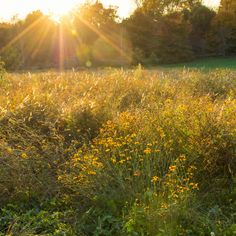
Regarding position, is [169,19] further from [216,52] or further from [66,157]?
[66,157]

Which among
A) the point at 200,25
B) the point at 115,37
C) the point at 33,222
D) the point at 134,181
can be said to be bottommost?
the point at 33,222

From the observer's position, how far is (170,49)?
4622 cm

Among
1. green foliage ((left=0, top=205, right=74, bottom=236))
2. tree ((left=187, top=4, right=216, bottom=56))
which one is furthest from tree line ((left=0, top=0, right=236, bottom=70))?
green foliage ((left=0, top=205, right=74, bottom=236))

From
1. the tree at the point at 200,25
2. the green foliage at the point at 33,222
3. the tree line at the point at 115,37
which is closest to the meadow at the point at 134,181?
the green foliage at the point at 33,222

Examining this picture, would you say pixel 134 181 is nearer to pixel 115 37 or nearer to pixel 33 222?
pixel 33 222

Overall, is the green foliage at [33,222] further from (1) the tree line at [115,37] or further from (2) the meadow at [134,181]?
(1) the tree line at [115,37]

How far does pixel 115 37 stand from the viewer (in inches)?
1890

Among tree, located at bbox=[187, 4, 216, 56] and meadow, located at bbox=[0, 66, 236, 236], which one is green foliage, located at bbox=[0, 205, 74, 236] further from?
tree, located at bbox=[187, 4, 216, 56]

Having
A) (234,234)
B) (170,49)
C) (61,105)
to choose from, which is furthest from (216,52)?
(234,234)

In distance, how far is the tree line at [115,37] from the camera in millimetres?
44219

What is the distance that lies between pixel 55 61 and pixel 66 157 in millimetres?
38816

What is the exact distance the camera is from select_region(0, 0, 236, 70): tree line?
145 ft

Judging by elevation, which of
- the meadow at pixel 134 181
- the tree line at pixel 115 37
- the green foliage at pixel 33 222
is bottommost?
the green foliage at pixel 33 222

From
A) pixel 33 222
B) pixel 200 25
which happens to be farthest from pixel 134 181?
pixel 200 25
